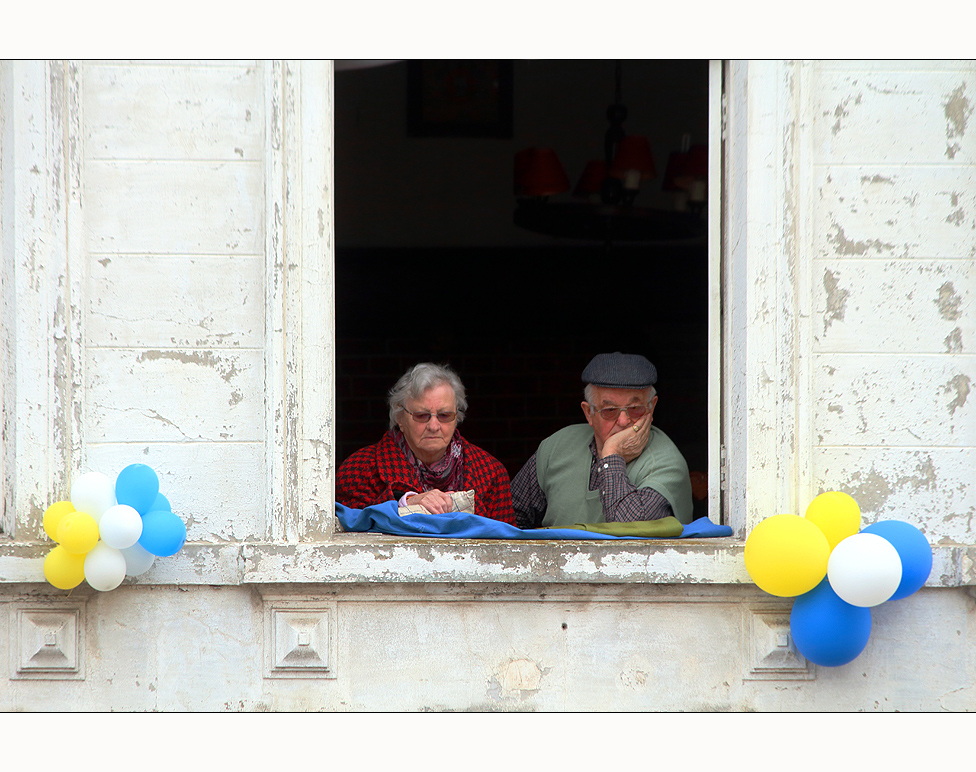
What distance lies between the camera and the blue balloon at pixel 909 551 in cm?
244

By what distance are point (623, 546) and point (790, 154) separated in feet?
4.25

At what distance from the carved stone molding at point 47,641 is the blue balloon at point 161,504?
17.4 inches

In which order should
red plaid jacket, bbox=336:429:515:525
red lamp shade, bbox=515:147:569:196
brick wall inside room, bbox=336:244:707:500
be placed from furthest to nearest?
brick wall inside room, bbox=336:244:707:500 < red lamp shade, bbox=515:147:569:196 < red plaid jacket, bbox=336:429:515:525

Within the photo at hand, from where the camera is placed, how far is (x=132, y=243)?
2756mm

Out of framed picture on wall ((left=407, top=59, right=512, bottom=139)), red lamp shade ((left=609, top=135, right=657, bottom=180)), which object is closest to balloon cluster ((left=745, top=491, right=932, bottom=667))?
red lamp shade ((left=609, top=135, right=657, bottom=180))

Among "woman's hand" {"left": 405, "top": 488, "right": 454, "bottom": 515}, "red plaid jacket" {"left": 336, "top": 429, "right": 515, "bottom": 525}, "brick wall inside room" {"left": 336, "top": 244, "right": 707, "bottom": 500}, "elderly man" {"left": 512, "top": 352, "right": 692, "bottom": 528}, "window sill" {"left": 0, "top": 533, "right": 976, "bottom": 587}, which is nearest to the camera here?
"window sill" {"left": 0, "top": 533, "right": 976, "bottom": 587}

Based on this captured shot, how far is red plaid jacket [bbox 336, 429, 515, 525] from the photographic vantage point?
334 centimetres

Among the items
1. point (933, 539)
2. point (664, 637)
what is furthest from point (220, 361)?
point (933, 539)

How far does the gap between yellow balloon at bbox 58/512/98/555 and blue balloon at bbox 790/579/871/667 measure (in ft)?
6.60

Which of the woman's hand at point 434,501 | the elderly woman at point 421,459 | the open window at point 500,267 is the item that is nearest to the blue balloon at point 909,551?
the woman's hand at point 434,501

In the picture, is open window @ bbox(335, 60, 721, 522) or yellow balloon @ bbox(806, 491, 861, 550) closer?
yellow balloon @ bbox(806, 491, 861, 550)

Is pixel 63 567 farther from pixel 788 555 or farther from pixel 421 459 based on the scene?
pixel 788 555

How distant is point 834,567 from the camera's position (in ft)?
7.89

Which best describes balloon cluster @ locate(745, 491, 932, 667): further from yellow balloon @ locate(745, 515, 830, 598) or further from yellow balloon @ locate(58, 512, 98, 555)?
yellow balloon @ locate(58, 512, 98, 555)
